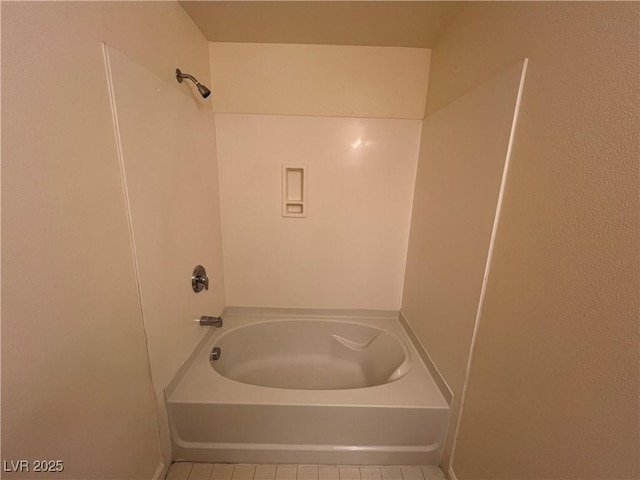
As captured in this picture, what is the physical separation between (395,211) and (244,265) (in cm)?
113

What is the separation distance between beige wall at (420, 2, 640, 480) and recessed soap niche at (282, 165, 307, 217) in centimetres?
104

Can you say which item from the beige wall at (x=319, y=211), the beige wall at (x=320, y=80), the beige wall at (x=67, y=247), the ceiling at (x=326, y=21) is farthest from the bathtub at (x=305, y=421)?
the ceiling at (x=326, y=21)

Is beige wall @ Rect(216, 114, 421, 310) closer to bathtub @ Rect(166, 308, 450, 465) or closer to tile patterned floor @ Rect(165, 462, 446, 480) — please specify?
bathtub @ Rect(166, 308, 450, 465)

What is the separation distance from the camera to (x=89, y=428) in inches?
27.7

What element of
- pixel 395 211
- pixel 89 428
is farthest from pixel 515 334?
pixel 89 428


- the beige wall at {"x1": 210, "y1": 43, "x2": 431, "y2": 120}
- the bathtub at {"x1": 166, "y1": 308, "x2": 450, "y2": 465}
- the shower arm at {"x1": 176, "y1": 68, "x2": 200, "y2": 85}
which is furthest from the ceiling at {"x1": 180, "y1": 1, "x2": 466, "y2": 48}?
the bathtub at {"x1": 166, "y1": 308, "x2": 450, "y2": 465}

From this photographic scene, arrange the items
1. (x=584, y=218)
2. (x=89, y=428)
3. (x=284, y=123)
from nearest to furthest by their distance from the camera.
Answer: (x=584, y=218), (x=89, y=428), (x=284, y=123)

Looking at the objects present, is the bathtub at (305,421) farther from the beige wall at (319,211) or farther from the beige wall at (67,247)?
the beige wall at (319,211)

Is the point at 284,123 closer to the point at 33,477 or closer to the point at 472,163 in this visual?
the point at 472,163

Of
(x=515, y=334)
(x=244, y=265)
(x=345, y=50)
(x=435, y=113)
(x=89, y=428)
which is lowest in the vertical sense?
(x=89, y=428)

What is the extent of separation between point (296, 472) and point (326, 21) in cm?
218

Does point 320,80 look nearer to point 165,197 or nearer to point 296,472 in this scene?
point 165,197

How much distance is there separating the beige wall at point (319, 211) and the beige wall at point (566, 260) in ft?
2.49

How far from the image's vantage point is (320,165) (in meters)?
1.55
